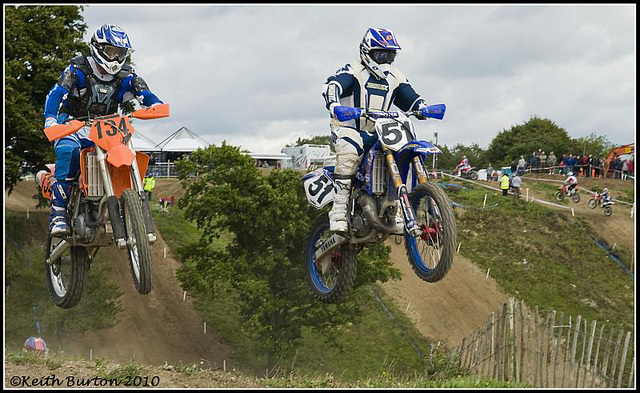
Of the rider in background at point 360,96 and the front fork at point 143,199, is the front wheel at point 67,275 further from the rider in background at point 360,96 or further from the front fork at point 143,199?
the rider in background at point 360,96

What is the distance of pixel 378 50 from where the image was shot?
485 inches

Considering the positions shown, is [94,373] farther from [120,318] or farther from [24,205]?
[24,205]

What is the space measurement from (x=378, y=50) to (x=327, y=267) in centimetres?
372

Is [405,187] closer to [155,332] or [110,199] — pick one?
[110,199]

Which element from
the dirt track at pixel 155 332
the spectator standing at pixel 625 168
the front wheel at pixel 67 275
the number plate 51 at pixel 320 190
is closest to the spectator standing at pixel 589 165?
the spectator standing at pixel 625 168

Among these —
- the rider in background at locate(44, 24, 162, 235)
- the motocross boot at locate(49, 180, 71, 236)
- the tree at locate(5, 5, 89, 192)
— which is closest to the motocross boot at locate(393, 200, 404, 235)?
the rider in background at locate(44, 24, 162, 235)

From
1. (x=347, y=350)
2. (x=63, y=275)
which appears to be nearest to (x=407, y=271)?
(x=347, y=350)

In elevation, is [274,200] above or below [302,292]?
above

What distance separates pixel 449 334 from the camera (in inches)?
1506

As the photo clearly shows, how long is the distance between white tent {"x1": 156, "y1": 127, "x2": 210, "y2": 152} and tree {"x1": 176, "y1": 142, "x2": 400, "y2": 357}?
10.8 m

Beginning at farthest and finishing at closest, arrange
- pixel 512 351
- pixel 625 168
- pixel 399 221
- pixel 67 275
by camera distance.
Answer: pixel 625 168 → pixel 512 351 → pixel 67 275 → pixel 399 221

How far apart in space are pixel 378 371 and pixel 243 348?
6401mm

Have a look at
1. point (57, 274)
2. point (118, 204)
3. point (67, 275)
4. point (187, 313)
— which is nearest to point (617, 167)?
point (187, 313)

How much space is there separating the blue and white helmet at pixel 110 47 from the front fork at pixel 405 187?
4378 mm
